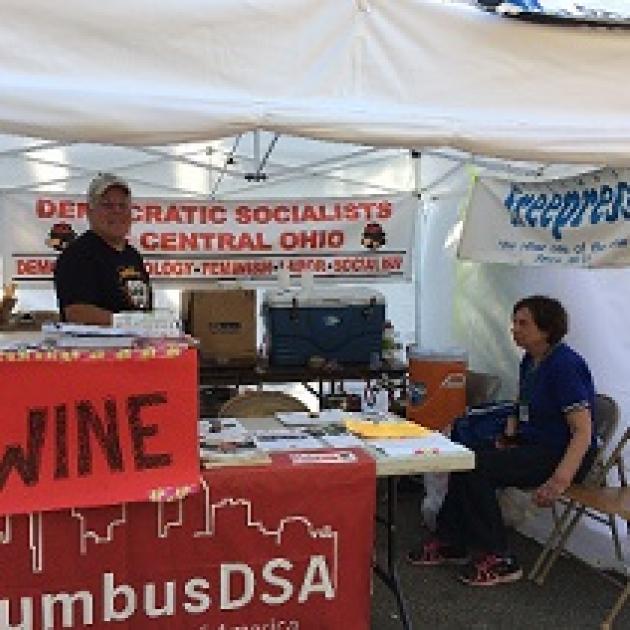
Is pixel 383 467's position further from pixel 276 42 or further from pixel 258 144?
pixel 258 144

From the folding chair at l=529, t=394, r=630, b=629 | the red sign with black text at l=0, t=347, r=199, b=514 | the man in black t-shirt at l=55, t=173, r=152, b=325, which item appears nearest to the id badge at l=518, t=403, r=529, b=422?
the folding chair at l=529, t=394, r=630, b=629

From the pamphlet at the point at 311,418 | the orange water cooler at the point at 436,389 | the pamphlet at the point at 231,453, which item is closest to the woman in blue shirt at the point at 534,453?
the pamphlet at the point at 311,418

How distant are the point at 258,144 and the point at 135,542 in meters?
3.62

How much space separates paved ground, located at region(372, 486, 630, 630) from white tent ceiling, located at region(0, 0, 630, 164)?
77.0 inches

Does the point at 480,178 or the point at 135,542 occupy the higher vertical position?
the point at 480,178

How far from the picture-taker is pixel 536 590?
417cm

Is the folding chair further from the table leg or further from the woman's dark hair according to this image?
the table leg

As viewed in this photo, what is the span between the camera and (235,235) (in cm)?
674

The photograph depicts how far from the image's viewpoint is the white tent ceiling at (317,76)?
2486 millimetres

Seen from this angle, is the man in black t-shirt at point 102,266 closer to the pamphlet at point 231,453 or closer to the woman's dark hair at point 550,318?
the pamphlet at point 231,453

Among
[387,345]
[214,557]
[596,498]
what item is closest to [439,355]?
[387,345]

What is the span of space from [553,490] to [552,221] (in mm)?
1656

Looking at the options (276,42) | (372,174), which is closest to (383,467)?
(276,42)

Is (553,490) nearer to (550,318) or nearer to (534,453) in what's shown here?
(534,453)
